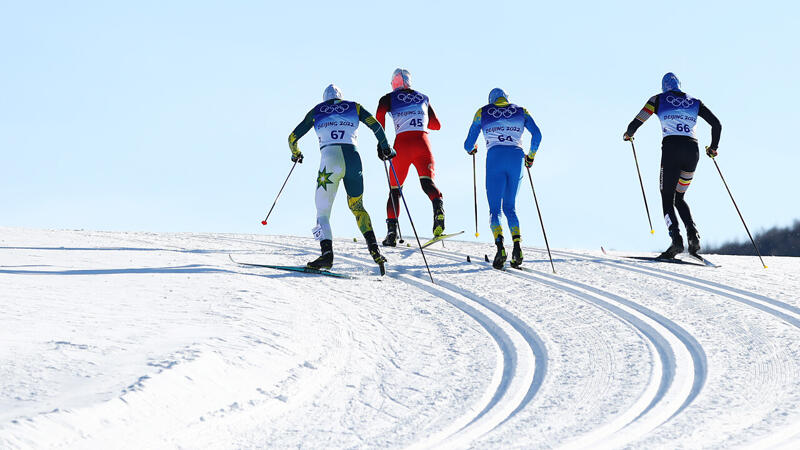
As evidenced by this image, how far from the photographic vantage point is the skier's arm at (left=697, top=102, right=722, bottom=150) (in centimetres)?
1127

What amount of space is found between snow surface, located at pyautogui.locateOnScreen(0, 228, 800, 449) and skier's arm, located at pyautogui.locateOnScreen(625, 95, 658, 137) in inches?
117

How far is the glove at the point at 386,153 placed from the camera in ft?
31.7

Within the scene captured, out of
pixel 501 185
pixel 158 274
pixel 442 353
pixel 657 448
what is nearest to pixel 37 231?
pixel 158 274

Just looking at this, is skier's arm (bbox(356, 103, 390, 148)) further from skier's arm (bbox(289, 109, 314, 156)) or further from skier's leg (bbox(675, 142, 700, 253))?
skier's leg (bbox(675, 142, 700, 253))

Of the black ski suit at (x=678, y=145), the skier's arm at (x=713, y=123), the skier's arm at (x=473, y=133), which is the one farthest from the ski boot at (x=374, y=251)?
the skier's arm at (x=713, y=123)

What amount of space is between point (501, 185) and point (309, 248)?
135 inches

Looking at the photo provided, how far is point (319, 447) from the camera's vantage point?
4191 millimetres

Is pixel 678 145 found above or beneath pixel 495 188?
above

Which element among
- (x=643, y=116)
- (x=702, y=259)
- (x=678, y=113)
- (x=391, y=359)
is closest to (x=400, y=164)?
(x=643, y=116)

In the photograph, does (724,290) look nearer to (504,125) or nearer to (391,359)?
(504,125)

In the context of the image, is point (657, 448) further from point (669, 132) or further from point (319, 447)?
point (669, 132)

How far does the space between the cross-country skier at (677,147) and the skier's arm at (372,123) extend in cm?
415

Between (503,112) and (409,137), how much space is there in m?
1.85

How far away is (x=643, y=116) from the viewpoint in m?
11.4
